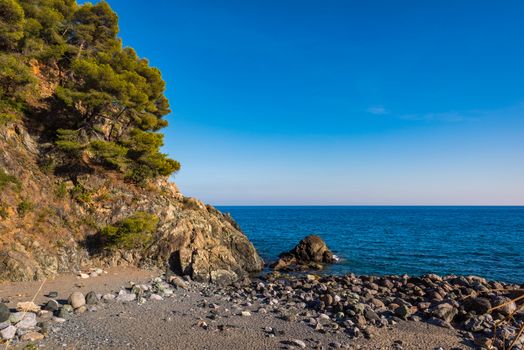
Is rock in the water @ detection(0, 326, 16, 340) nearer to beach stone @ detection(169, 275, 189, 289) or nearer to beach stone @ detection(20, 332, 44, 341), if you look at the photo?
beach stone @ detection(20, 332, 44, 341)

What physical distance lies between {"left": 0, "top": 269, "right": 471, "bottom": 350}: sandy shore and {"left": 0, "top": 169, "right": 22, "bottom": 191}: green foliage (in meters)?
7.36

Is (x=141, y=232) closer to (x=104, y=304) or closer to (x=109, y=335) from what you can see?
(x=104, y=304)

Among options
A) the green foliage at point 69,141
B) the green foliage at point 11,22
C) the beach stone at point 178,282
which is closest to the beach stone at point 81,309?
the beach stone at point 178,282

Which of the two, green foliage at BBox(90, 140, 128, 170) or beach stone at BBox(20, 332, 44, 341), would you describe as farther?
green foliage at BBox(90, 140, 128, 170)

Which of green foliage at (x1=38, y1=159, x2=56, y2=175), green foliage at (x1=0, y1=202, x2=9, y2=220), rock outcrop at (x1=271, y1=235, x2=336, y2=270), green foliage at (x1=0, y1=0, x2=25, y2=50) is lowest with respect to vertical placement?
rock outcrop at (x1=271, y1=235, x2=336, y2=270)

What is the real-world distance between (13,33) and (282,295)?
29538mm

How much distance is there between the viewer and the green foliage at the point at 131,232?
79.9ft

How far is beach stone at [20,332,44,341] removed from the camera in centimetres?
1285

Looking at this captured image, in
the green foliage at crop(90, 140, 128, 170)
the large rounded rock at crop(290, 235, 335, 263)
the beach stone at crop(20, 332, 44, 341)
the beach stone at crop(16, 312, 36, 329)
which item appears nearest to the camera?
the beach stone at crop(20, 332, 44, 341)

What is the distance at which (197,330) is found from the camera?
14953 millimetres

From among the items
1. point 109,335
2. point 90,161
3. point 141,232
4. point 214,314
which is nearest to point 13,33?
point 90,161

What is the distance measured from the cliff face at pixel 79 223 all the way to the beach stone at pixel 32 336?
8541 millimetres

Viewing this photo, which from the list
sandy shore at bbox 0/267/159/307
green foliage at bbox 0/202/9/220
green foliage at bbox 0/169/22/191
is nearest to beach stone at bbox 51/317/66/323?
sandy shore at bbox 0/267/159/307

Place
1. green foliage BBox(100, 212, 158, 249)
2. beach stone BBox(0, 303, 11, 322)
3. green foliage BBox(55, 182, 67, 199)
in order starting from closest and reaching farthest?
1. beach stone BBox(0, 303, 11, 322)
2. green foliage BBox(100, 212, 158, 249)
3. green foliage BBox(55, 182, 67, 199)
